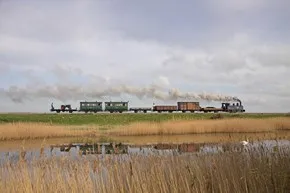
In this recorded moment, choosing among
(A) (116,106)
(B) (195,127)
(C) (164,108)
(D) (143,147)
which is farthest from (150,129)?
(A) (116,106)

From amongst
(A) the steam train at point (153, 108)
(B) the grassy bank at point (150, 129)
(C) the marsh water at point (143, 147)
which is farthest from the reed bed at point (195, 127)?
(A) the steam train at point (153, 108)

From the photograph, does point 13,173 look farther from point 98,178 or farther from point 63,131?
point 63,131

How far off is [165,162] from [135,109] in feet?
228

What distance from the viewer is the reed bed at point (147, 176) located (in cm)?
767

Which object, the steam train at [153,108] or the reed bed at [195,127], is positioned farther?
the steam train at [153,108]

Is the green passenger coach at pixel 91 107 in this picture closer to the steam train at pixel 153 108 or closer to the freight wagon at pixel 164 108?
the steam train at pixel 153 108

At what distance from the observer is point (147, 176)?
812 centimetres

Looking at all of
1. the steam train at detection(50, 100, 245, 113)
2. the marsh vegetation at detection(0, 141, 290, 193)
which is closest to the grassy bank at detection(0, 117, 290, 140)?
the marsh vegetation at detection(0, 141, 290, 193)

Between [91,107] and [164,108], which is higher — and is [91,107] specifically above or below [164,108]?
above

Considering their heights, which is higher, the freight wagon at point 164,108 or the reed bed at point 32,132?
the freight wagon at point 164,108

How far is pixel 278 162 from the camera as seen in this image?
9.06 m

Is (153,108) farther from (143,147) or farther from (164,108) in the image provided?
(143,147)

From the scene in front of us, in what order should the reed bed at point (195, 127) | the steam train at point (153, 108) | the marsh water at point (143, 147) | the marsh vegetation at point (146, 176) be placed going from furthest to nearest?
the steam train at point (153, 108) → the reed bed at point (195, 127) → the marsh water at point (143, 147) → the marsh vegetation at point (146, 176)

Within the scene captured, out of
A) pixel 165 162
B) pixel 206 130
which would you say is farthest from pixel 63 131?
pixel 165 162
